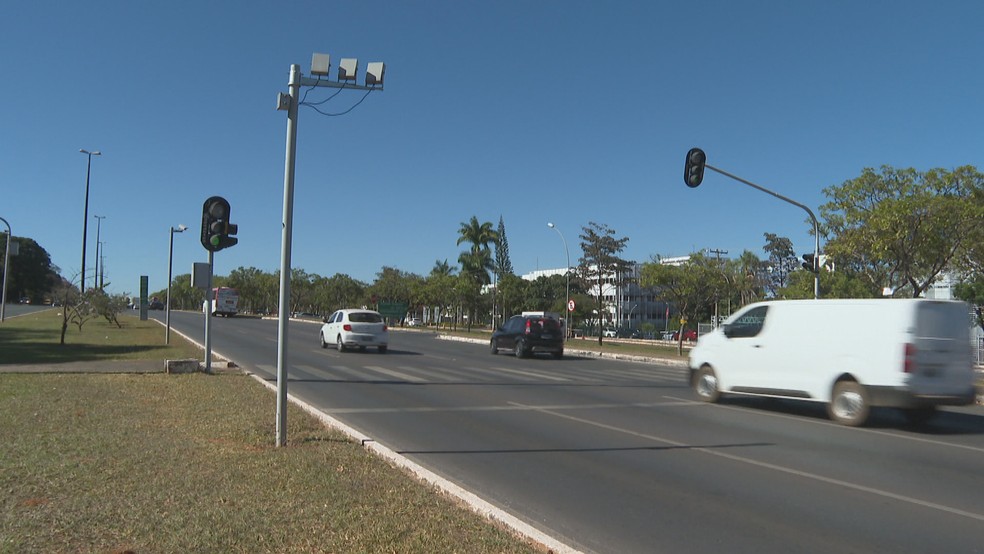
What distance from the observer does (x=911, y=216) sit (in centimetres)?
2277

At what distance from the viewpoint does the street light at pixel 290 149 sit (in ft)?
25.5

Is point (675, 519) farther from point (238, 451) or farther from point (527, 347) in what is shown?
point (527, 347)

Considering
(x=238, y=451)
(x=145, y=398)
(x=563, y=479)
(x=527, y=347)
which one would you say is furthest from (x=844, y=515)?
(x=527, y=347)

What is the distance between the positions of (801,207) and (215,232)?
17.0 m

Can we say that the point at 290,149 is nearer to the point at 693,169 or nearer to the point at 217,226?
the point at 217,226

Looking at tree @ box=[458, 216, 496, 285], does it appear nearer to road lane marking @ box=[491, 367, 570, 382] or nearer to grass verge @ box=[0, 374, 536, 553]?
road lane marking @ box=[491, 367, 570, 382]

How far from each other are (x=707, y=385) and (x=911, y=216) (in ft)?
43.0

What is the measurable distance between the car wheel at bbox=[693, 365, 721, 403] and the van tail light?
152 inches

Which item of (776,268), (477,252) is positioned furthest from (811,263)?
(776,268)

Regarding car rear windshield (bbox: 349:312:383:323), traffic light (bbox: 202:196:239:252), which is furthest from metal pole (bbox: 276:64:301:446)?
car rear windshield (bbox: 349:312:383:323)

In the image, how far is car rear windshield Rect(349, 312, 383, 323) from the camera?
27.7 metres

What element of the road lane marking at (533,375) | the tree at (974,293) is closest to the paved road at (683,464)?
the road lane marking at (533,375)

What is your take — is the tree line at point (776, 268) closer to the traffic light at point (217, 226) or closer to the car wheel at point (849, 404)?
the car wheel at point (849, 404)

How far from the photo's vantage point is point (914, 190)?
25.6 m
